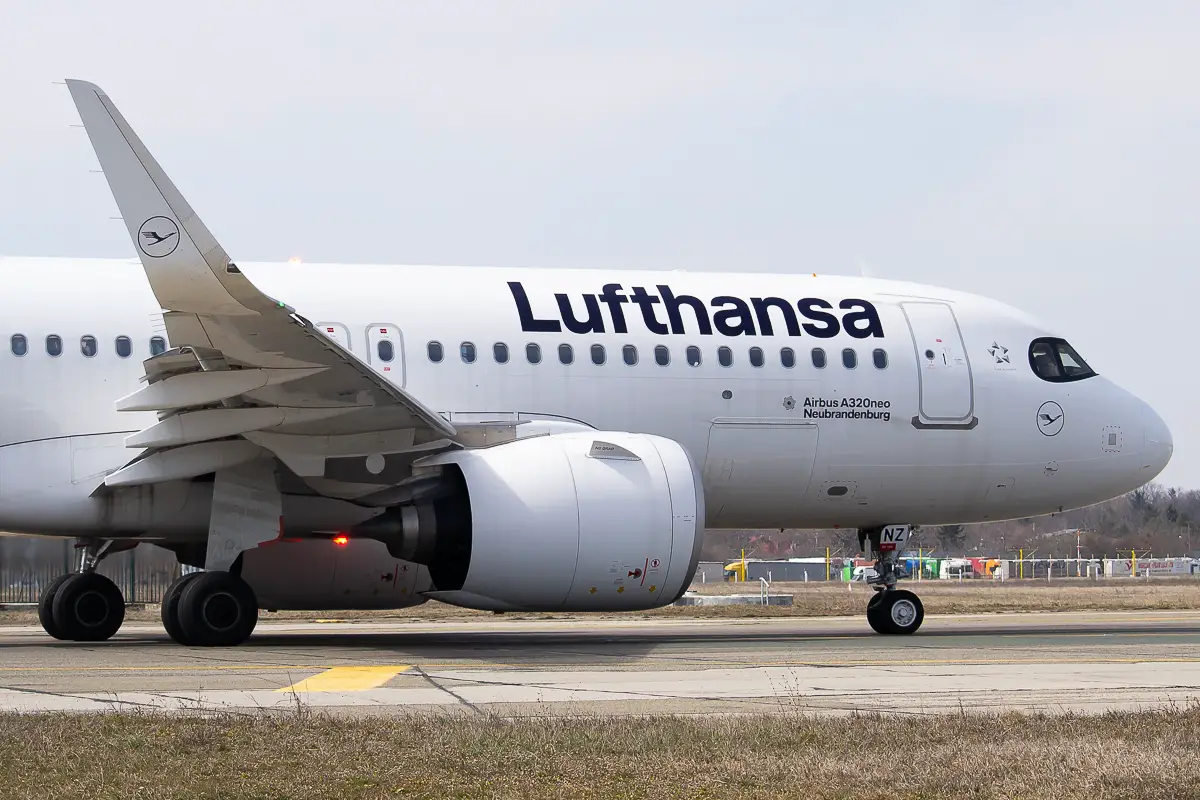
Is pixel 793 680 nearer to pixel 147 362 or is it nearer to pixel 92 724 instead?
pixel 92 724

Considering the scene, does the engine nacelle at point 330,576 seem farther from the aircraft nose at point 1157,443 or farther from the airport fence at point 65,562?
the aircraft nose at point 1157,443

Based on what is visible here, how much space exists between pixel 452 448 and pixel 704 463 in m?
3.49

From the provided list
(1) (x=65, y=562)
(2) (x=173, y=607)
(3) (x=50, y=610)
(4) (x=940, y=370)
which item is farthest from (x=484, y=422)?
(1) (x=65, y=562)

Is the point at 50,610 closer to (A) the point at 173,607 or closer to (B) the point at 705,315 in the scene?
(A) the point at 173,607

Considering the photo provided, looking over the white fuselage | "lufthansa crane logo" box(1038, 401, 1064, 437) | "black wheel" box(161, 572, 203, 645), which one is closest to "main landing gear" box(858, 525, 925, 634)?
the white fuselage

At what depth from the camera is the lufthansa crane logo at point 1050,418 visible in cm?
1875

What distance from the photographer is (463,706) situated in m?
9.32

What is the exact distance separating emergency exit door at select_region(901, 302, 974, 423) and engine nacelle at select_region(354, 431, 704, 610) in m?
4.97

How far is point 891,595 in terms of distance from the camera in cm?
1811

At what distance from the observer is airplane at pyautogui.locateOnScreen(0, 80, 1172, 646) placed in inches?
543

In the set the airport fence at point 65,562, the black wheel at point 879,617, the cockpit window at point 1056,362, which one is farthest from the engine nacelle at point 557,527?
the cockpit window at point 1056,362

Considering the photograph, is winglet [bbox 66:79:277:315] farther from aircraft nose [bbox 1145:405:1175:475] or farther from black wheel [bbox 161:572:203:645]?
aircraft nose [bbox 1145:405:1175:475]

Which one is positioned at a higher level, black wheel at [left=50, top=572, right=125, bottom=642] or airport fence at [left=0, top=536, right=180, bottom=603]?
airport fence at [left=0, top=536, right=180, bottom=603]

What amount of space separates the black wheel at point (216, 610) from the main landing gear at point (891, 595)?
7.46m
